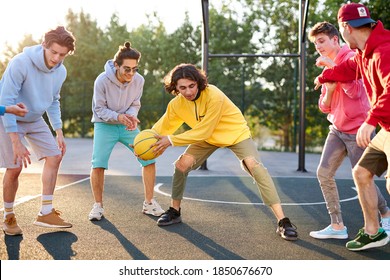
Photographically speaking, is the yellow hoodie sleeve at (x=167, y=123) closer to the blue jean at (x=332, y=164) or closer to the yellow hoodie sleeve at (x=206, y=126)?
the yellow hoodie sleeve at (x=206, y=126)

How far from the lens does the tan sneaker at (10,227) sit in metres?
4.20

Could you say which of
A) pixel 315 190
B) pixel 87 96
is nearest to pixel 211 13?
pixel 87 96

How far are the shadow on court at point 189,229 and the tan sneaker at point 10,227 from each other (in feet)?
0.23

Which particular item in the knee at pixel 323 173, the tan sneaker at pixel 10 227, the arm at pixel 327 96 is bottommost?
the tan sneaker at pixel 10 227

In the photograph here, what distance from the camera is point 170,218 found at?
15.6 ft

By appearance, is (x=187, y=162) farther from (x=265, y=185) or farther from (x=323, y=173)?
(x=323, y=173)

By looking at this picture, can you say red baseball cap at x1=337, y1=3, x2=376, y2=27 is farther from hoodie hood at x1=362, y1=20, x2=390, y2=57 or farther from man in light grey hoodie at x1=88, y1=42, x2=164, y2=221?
man in light grey hoodie at x1=88, y1=42, x2=164, y2=221

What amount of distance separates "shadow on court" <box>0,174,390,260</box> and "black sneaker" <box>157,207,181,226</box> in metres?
0.06

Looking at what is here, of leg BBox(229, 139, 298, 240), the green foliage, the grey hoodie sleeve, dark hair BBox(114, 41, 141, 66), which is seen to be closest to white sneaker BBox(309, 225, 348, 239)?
leg BBox(229, 139, 298, 240)

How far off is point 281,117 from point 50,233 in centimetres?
1455

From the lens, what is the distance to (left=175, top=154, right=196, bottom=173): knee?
4.64 m

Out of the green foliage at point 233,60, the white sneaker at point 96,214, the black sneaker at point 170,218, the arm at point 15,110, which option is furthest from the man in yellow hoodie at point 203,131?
the green foliage at point 233,60

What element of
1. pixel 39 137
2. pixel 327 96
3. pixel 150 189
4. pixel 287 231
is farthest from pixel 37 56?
pixel 287 231
